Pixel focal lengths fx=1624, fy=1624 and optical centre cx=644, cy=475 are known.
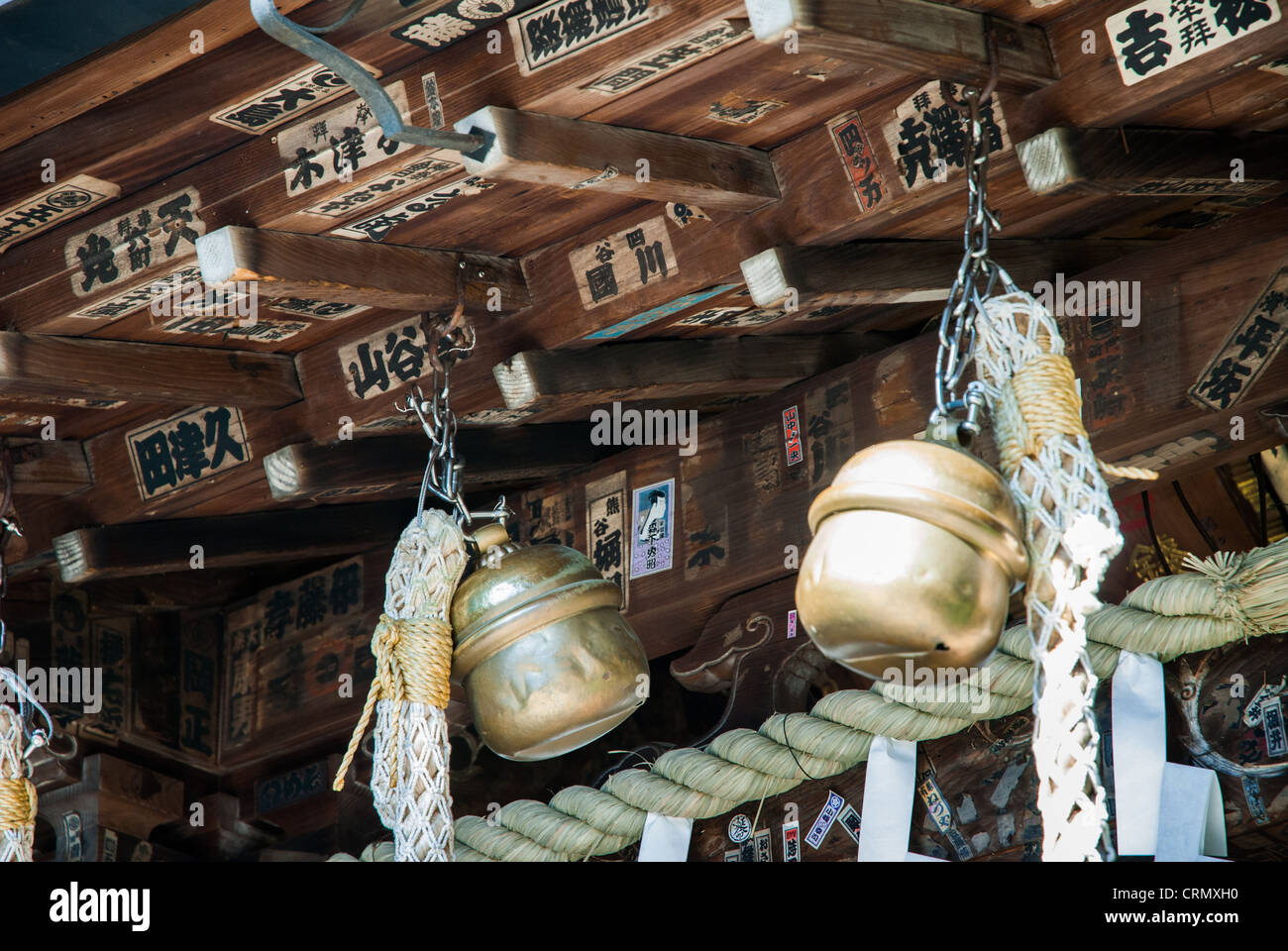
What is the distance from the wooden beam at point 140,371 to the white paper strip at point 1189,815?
1.83 m

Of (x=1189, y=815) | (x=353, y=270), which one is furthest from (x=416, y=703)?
(x=1189, y=815)

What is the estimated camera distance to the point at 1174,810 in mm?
2768

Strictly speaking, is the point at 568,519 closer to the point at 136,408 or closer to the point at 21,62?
the point at 136,408

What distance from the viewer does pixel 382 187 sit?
2.55m

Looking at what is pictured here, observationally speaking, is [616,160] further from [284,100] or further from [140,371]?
[140,371]

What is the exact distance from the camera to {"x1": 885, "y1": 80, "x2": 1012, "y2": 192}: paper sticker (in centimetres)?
247

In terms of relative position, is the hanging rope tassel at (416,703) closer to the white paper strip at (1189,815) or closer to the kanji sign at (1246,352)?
the white paper strip at (1189,815)

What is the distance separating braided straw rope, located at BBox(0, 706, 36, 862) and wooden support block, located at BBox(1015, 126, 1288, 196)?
85.7 inches

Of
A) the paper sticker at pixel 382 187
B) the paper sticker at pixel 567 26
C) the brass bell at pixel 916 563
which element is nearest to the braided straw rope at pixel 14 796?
the paper sticker at pixel 382 187

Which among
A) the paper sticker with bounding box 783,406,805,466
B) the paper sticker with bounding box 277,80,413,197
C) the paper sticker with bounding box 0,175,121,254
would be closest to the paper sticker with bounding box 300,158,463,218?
the paper sticker with bounding box 277,80,413,197

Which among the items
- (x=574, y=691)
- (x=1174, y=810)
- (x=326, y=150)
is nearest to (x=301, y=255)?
(x=326, y=150)

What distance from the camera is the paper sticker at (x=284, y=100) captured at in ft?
8.04

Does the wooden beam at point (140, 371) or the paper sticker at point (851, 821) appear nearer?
the wooden beam at point (140, 371)

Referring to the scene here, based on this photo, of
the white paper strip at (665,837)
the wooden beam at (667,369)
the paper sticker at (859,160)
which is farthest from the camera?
the white paper strip at (665,837)
